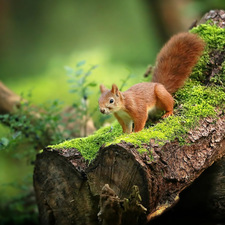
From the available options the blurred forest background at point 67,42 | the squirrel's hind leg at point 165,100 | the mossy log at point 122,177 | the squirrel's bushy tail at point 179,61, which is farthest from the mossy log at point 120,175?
the blurred forest background at point 67,42

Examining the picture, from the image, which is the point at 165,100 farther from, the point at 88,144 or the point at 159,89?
the point at 88,144

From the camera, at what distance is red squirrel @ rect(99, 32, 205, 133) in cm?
221

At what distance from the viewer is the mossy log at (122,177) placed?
169cm

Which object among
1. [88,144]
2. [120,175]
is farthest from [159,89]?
[120,175]

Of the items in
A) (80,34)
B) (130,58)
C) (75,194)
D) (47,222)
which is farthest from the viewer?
(80,34)

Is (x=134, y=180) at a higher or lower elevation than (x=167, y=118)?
lower

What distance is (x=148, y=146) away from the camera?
1.81 meters

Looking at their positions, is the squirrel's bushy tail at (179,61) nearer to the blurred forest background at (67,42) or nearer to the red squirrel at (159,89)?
the red squirrel at (159,89)

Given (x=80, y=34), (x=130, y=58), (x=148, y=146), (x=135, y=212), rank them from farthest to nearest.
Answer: (x=80, y=34) < (x=130, y=58) < (x=148, y=146) < (x=135, y=212)

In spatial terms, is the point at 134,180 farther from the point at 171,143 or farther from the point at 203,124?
the point at 203,124

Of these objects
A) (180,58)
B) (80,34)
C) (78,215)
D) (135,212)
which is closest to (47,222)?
(78,215)

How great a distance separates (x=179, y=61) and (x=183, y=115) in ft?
2.01

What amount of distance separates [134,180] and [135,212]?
17 centimetres

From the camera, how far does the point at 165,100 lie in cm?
235
